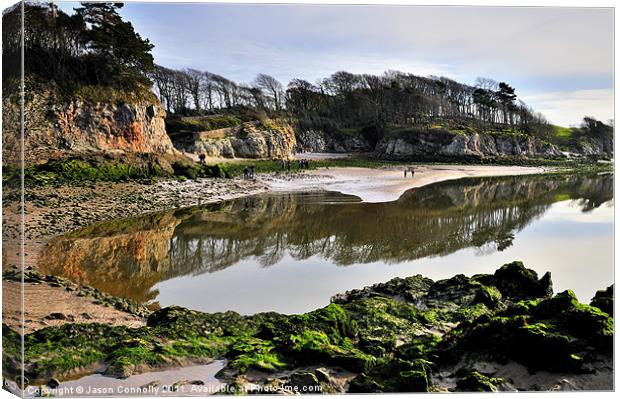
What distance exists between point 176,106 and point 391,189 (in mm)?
7904

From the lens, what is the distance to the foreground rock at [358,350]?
4.53m

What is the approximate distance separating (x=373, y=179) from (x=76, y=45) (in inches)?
479

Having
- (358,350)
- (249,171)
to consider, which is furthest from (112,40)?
(249,171)

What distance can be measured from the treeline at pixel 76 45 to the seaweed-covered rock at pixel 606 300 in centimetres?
581

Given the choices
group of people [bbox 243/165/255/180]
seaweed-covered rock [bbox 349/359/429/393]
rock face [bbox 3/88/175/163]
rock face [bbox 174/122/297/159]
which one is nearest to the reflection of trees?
rock face [bbox 174/122/297/159]

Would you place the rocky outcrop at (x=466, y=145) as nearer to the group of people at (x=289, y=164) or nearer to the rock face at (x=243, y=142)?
the rock face at (x=243, y=142)

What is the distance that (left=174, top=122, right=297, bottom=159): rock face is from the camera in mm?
15758

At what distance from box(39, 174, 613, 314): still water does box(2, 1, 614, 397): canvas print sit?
55 mm

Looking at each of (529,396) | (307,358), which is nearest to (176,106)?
(307,358)

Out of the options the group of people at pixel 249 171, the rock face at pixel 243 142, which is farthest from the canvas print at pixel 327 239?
the group of people at pixel 249 171

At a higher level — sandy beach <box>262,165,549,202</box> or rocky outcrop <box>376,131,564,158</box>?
rocky outcrop <box>376,131,564,158</box>

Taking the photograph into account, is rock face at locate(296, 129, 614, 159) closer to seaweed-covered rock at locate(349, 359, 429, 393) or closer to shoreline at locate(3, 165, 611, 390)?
shoreline at locate(3, 165, 611, 390)

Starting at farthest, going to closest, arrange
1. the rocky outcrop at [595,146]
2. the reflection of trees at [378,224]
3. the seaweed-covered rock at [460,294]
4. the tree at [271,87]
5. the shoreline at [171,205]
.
A: 1. the reflection of trees at [378,224]
2. the tree at [271,87]
3. the seaweed-covered rock at [460,294]
4. the rocky outcrop at [595,146]
5. the shoreline at [171,205]

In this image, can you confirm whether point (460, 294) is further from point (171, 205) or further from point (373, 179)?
point (373, 179)
